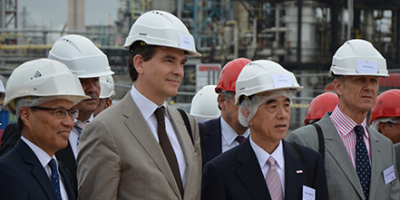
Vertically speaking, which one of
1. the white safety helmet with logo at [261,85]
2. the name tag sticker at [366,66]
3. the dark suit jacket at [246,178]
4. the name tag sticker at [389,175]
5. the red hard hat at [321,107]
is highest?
the name tag sticker at [366,66]

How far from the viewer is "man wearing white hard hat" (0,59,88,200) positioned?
6.94ft

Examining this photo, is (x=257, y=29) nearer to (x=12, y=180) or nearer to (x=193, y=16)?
(x=193, y=16)

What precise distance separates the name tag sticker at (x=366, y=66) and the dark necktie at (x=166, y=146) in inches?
59.4

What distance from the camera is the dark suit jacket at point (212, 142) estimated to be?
3.41 m

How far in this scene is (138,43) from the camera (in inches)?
100

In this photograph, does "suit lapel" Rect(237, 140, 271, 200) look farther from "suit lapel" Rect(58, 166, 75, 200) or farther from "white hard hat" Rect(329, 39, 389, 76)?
"white hard hat" Rect(329, 39, 389, 76)

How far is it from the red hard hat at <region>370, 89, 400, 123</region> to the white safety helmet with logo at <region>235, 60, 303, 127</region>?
5.86ft

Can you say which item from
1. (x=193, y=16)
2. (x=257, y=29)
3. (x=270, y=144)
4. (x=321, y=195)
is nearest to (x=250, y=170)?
(x=270, y=144)

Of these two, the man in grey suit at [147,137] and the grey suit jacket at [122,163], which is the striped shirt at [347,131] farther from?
the grey suit jacket at [122,163]

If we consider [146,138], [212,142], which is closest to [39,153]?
[146,138]

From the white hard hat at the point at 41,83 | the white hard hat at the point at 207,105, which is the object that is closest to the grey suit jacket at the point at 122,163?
the white hard hat at the point at 41,83

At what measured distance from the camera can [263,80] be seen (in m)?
2.59

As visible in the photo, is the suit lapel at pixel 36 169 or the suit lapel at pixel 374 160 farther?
the suit lapel at pixel 374 160

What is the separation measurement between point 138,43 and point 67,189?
34.5 inches
